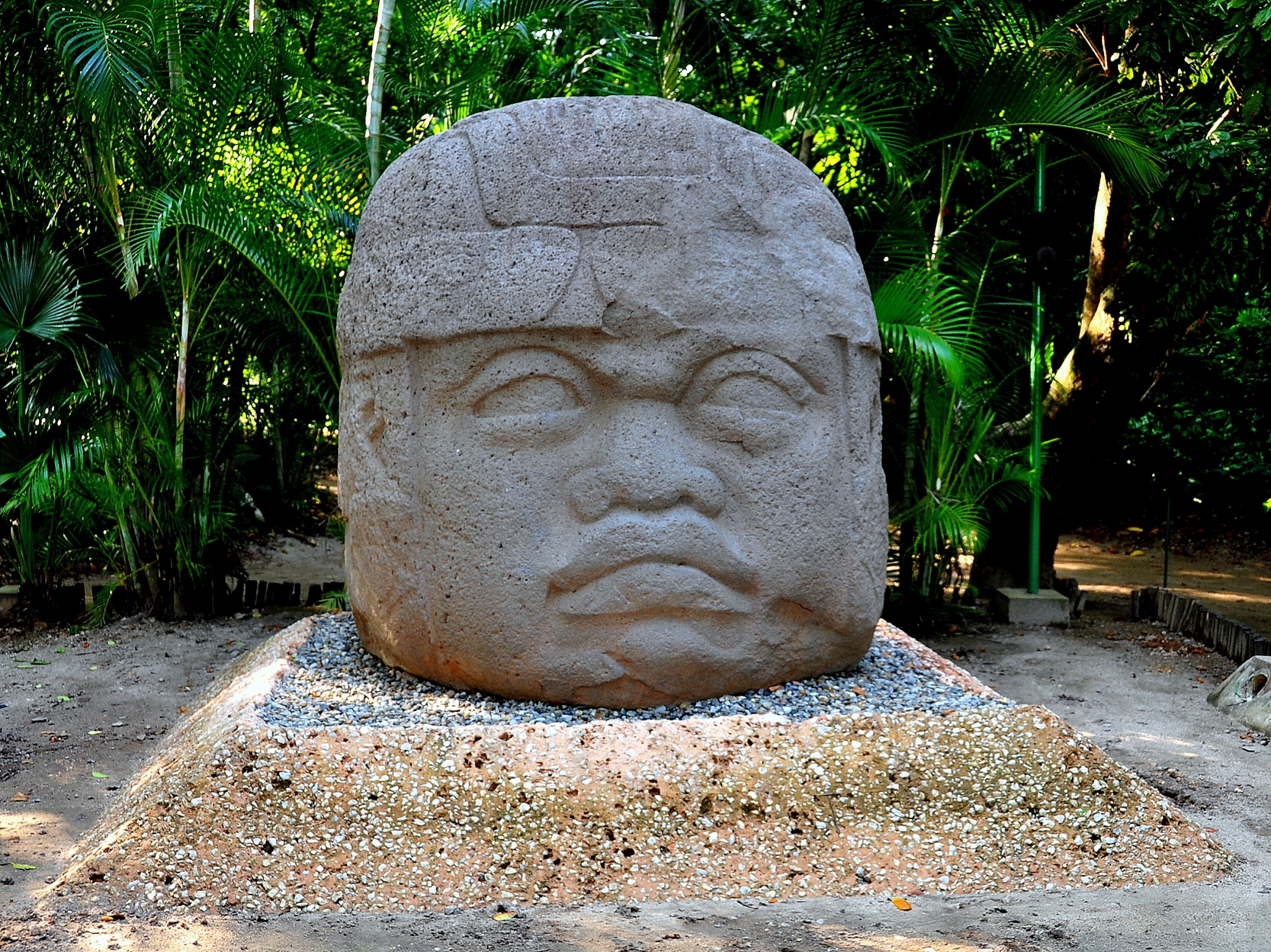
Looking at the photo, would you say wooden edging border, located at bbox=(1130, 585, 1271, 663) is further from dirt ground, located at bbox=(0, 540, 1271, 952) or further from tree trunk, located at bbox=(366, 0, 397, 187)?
tree trunk, located at bbox=(366, 0, 397, 187)

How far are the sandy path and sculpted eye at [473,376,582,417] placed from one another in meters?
4.92

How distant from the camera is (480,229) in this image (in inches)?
141

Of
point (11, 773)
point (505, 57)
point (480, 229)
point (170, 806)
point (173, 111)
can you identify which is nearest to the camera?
point (170, 806)

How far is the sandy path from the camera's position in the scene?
7715 millimetres

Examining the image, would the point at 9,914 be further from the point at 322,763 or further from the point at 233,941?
the point at 322,763

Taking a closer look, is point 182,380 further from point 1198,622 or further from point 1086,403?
point 1198,622

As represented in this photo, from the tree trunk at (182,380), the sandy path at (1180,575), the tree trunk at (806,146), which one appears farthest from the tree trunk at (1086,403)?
the tree trunk at (182,380)

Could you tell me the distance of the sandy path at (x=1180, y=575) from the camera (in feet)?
25.3

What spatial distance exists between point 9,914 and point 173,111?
3.91 meters

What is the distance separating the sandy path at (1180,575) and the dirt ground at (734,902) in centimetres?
126

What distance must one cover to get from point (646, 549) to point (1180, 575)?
21.3ft

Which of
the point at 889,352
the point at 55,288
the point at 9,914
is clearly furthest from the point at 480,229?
the point at 55,288

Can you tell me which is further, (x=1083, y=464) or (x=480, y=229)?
(x=1083, y=464)

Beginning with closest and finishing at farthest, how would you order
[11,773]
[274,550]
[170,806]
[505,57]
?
[170,806] → [11,773] → [505,57] → [274,550]
